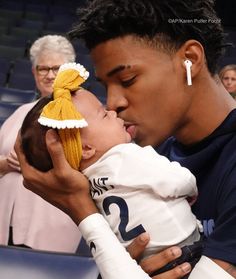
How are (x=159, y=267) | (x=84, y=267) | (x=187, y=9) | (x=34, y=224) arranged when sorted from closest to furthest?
(x=159, y=267), (x=187, y=9), (x=84, y=267), (x=34, y=224)

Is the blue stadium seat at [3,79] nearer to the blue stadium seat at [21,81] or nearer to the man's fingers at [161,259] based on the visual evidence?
the blue stadium seat at [21,81]

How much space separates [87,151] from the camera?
3.91ft

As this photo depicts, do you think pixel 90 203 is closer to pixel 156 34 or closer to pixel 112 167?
pixel 112 167

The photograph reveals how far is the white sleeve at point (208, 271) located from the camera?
957mm

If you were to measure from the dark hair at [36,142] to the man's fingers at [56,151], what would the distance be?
37mm

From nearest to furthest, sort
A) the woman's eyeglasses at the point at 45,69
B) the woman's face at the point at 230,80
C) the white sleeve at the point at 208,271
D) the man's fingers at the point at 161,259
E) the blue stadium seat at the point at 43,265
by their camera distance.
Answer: the white sleeve at the point at 208,271 → the man's fingers at the point at 161,259 → the blue stadium seat at the point at 43,265 → the woman's eyeglasses at the point at 45,69 → the woman's face at the point at 230,80

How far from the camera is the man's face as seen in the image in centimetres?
112

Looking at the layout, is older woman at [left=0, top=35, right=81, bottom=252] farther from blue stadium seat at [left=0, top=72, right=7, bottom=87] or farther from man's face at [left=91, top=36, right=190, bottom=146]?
blue stadium seat at [left=0, top=72, right=7, bottom=87]

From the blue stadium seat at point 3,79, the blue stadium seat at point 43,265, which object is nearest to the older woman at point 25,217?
the blue stadium seat at point 43,265

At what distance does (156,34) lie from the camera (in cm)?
115

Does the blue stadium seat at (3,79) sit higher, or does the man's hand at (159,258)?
the blue stadium seat at (3,79)

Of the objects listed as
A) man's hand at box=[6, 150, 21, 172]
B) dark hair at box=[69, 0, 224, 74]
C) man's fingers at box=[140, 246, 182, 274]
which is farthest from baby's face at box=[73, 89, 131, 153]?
man's hand at box=[6, 150, 21, 172]

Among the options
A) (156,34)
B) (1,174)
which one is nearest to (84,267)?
(156,34)

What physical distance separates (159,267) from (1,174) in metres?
1.32
